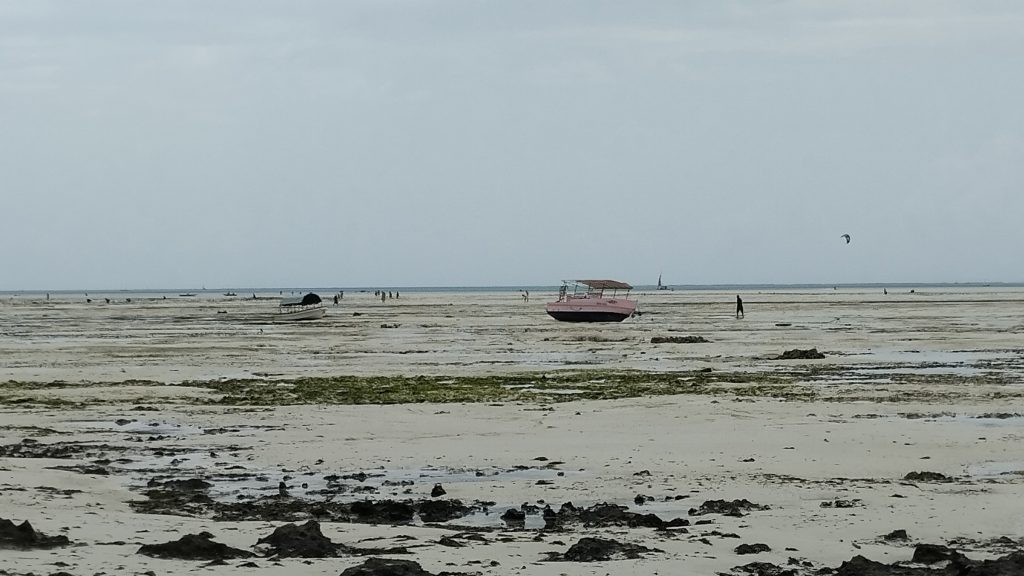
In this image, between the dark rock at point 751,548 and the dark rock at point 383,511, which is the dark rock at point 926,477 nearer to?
the dark rock at point 751,548

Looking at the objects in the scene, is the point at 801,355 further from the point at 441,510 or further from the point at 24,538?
the point at 24,538

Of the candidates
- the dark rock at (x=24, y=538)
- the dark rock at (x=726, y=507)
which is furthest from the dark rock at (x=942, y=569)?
the dark rock at (x=24, y=538)

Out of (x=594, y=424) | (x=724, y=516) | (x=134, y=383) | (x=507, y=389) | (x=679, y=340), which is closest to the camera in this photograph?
(x=724, y=516)

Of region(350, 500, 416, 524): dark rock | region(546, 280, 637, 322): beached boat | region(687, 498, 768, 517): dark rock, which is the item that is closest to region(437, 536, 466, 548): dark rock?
region(350, 500, 416, 524): dark rock

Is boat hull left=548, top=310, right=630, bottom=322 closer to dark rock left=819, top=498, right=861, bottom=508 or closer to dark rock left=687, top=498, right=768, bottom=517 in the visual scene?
dark rock left=819, top=498, right=861, bottom=508

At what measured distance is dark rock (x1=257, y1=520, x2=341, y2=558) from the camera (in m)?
9.63

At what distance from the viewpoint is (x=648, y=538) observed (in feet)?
34.1

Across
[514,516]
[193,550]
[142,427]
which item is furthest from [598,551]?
[142,427]

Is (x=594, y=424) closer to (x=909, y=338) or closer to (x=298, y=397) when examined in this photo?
(x=298, y=397)

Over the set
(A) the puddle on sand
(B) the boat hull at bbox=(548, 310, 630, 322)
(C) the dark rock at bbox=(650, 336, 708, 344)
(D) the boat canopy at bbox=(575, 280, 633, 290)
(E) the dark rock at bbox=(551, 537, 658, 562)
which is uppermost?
(D) the boat canopy at bbox=(575, 280, 633, 290)

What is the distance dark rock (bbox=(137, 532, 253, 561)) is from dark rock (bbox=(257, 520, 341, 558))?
26cm

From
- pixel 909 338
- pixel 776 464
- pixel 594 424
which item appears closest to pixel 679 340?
pixel 909 338

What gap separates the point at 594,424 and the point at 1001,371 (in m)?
14.5

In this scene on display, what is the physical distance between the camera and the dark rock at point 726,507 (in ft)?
38.2
